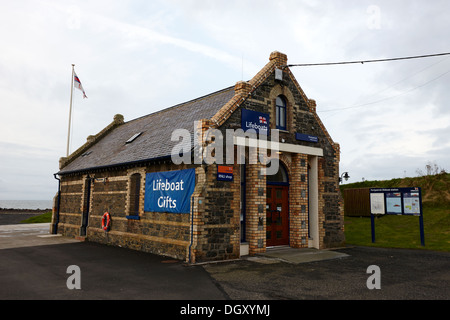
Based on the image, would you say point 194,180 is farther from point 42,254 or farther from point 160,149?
point 42,254

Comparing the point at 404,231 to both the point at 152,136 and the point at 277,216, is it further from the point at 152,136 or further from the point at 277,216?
the point at 152,136

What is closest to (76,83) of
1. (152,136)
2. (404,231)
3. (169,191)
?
(152,136)

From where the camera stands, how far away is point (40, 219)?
34125mm

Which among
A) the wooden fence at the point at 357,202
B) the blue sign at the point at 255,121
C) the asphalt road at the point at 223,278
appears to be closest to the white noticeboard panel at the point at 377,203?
the asphalt road at the point at 223,278

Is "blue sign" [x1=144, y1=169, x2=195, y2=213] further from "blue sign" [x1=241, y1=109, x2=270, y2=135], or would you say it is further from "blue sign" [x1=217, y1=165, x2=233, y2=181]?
"blue sign" [x1=241, y1=109, x2=270, y2=135]

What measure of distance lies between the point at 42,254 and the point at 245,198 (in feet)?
28.3

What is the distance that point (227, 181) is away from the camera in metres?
11.8

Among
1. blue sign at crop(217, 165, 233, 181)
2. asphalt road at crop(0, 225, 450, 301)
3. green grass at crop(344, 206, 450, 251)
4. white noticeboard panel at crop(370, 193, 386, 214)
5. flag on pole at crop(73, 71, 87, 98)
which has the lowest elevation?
asphalt road at crop(0, 225, 450, 301)

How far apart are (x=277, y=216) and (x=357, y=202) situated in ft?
51.6

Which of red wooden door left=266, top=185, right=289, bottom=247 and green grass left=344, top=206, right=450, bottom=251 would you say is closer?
red wooden door left=266, top=185, right=289, bottom=247

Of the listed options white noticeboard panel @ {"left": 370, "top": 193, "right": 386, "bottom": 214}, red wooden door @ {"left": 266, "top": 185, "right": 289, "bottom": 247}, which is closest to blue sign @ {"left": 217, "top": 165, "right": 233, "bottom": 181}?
red wooden door @ {"left": 266, "top": 185, "right": 289, "bottom": 247}

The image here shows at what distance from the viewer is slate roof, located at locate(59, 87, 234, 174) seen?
14234mm

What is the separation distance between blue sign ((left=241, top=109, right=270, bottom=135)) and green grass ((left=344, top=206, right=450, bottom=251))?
27.0 ft
